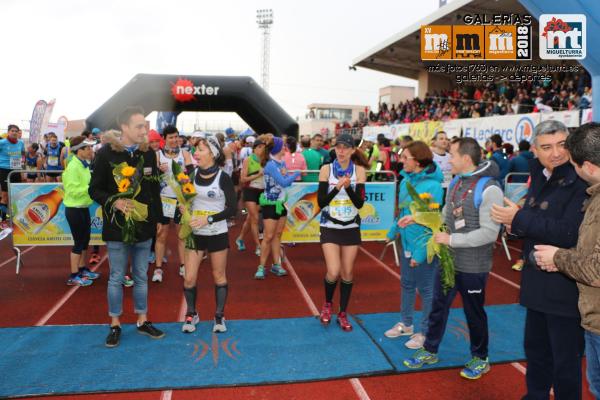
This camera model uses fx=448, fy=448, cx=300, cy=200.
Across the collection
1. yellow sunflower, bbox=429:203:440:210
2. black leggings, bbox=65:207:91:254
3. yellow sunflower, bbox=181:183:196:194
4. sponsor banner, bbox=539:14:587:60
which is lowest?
black leggings, bbox=65:207:91:254

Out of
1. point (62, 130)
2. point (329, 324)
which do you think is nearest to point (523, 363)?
point (329, 324)

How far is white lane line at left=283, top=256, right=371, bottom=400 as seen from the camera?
3.59 meters

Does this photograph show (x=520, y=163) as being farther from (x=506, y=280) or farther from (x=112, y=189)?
(x=112, y=189)

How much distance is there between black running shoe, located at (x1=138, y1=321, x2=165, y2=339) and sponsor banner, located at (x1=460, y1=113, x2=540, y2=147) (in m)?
12.1

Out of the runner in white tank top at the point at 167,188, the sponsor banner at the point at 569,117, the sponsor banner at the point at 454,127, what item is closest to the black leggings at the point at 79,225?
the runner in white tank top at the point at 167,188

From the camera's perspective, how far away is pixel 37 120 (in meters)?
19.1

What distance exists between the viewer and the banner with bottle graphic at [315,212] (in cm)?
759

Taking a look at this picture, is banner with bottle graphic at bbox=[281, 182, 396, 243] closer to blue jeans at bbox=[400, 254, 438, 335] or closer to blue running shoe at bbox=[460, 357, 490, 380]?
blue jeans at bbox=[400, 254, 438, 335]

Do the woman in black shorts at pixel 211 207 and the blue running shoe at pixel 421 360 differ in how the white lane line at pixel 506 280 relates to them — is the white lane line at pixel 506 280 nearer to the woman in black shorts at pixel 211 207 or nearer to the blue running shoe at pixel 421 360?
the blue running shoe at pixel 421 360

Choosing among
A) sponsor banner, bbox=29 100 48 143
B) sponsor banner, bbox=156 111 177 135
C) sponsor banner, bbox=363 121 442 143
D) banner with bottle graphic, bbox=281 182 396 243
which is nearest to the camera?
banner with bottle graphic, bbox=281 182 396 243

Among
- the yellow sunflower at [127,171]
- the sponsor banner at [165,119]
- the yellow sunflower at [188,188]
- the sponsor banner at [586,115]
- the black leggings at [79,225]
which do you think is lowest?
the black leggings at [79,225]

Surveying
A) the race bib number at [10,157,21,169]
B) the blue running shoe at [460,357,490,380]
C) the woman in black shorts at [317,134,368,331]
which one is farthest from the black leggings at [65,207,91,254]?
the race bib number at [10,157,21,169]

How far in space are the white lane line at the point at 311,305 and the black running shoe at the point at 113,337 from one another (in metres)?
2.17

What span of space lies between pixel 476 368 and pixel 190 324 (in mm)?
2804
